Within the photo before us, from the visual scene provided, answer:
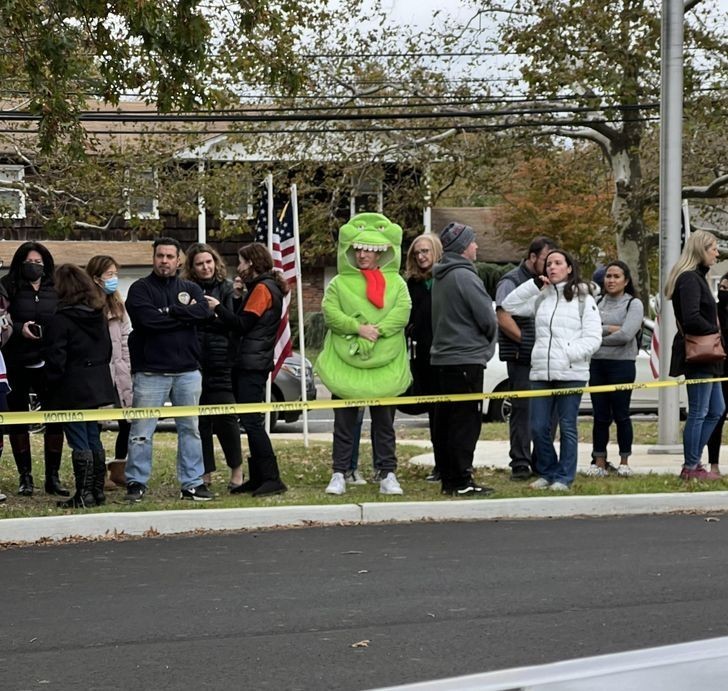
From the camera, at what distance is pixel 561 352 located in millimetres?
10938

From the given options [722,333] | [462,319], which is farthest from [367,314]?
[722,333]

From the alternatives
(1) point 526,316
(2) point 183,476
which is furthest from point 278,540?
(1) point 526,316

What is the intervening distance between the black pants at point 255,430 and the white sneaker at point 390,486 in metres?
0.86

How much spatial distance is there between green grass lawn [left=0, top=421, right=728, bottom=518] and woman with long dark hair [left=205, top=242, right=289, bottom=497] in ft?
0.82

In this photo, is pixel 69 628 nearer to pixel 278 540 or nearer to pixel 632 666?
pixel 278 540

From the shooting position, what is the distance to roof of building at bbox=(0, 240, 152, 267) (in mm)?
41281

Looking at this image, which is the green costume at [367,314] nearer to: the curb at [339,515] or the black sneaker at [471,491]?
the black sneaker at [471,491]

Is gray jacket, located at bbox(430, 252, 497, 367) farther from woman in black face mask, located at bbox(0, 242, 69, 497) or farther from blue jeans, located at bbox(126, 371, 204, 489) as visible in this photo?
woman in black face mask, located at bbox(0, 242, 69, 497)

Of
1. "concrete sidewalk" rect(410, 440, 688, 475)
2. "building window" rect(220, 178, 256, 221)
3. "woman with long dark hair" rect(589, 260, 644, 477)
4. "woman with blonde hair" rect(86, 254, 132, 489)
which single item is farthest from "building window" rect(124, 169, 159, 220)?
"woman with long dark hair" rect(589, 260, 644, 477)

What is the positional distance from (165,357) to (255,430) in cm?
99

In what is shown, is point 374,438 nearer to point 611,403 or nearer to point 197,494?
point 197,494

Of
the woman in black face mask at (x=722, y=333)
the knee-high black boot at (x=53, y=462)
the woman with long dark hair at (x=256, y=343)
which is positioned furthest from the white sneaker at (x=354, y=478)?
the woman in black face mask at (x=722, y=333)

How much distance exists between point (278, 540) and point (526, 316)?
3461 millimetres

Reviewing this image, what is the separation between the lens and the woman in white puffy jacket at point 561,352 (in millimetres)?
10953
